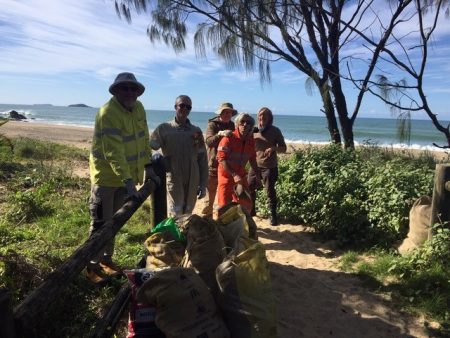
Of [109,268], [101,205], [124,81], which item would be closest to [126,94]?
[124,81]

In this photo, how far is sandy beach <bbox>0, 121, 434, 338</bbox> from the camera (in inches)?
128

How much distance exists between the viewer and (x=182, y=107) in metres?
4.24

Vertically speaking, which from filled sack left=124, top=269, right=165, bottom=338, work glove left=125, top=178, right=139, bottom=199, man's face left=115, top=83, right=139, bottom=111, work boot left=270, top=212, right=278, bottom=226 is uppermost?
man's face left=115, top=83, right=139, bottom=111

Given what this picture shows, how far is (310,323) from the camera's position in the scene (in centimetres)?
333

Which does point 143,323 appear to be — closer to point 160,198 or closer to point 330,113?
point 160,198

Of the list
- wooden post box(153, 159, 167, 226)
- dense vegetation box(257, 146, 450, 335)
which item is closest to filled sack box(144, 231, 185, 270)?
wooden post box(153, 159, 167, 226)

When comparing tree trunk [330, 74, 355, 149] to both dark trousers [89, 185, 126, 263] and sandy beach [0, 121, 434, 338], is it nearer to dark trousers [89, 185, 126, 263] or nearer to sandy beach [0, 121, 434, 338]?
sandy beach [0, 121, 434, 338]

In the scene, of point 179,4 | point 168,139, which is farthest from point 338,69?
point 168,139

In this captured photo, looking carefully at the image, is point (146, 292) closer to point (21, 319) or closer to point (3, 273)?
point (21, 319)

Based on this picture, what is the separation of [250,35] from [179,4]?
150 cm

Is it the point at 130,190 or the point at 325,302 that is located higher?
the point at 130,190

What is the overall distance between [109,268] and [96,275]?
0.17 meters

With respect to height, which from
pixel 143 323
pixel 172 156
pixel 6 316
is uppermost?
pixel 172 156

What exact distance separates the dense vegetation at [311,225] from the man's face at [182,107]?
1.55 m
